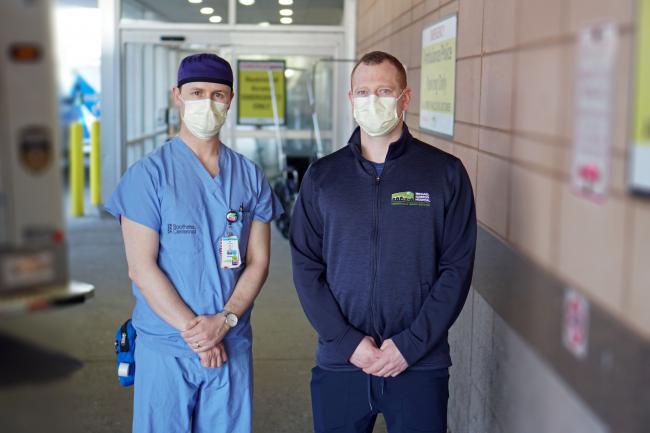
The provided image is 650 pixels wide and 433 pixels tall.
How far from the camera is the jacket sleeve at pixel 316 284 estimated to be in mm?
2781

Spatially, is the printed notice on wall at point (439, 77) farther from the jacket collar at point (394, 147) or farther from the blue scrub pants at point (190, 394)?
the blue scrub pants at point (190, 394)

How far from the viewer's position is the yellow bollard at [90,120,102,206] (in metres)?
11.6

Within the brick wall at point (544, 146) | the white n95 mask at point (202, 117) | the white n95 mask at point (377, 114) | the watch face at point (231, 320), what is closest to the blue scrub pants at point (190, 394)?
the watch face at point (231, 320)

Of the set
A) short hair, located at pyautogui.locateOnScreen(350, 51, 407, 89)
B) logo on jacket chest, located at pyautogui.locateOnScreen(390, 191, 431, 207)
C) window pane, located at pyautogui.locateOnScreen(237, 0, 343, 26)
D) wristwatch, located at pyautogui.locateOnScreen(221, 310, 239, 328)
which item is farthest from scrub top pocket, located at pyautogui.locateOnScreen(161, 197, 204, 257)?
window pane, located at pyautogui.locateOnScreen(237, 0, 343, 26)

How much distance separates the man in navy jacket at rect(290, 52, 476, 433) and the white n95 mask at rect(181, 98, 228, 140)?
1.28 ft

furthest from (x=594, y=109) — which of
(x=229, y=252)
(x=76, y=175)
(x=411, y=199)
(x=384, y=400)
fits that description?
(x=76, y=175)

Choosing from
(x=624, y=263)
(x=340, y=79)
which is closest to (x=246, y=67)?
(x=340, y=79)

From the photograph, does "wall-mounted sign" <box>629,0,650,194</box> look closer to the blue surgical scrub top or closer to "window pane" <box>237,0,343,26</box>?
the blue surgical scrub top

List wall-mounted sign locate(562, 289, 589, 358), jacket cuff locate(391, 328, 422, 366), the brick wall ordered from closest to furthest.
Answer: the brick wall < wall-mounted sign locate(562, 289, 589, 358) < jacket cuff locate(391, 328, 422, 366)

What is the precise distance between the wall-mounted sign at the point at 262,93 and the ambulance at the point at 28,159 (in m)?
8.85

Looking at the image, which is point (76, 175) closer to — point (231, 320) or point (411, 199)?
point (231, 320)

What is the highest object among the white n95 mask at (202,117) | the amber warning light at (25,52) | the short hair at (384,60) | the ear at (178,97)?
the short hair at (384,60)

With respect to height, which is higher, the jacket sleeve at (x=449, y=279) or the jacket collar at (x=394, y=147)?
the jacket collar at (x=394, y=147)

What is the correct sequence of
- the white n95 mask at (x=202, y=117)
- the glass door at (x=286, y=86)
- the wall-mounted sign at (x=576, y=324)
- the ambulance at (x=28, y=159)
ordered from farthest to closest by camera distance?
the glass door at (x=286, y=86) → the white n95 mask at (x=202, y=117) → the wall-mounted sign at (x=576, y=324) → the ambulance at (x=28, y=159)
